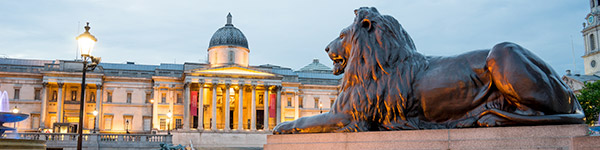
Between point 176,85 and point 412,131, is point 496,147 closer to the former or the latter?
point 412,131

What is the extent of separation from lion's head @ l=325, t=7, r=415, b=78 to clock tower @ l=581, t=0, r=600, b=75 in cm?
6548

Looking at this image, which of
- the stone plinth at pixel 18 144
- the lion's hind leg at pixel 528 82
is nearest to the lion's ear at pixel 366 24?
the lion's hind leg at pixel 528 82

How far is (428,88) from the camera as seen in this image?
5.52 meters

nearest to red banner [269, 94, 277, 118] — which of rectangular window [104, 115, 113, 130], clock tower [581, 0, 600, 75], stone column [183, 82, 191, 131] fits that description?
stone column [183, 82, 191, 131]

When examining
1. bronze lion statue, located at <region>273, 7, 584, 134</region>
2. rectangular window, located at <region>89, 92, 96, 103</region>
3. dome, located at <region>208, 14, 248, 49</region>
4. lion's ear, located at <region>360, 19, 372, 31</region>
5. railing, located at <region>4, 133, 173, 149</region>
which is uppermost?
dome, located at <region>208, 14, 248, 49</region>

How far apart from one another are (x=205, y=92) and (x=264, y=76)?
633cm

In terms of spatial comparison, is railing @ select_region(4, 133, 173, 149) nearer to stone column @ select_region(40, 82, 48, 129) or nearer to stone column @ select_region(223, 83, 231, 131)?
stone column @ select_region(223, 83, 231, 131)

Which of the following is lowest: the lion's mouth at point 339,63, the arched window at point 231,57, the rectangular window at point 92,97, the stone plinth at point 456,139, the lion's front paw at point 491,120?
the stone plinth at point 456,139

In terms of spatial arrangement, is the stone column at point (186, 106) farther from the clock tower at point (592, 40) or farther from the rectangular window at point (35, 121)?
the clock tower at point (592, 40)

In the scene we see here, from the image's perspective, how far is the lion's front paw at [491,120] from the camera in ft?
16.5

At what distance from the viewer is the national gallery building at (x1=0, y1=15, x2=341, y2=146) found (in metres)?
51.1

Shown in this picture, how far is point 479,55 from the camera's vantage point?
5422 mm

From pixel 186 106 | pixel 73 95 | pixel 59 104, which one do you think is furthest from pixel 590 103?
pixel 73 95

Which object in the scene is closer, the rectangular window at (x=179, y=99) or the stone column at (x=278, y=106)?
the stone column at (x=278, y=106)
